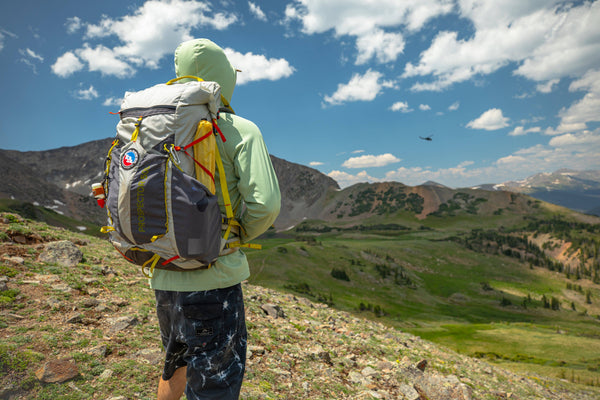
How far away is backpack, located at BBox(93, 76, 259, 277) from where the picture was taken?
2646 millimetres

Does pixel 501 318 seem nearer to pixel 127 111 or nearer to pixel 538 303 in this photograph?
pixel 538 303

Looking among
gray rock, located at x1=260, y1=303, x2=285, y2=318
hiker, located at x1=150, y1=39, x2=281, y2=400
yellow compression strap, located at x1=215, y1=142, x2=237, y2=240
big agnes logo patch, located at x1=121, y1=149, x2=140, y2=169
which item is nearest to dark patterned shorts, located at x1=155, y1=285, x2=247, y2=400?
hiker, located at x1=150, y1=39, x2=281, y2=400

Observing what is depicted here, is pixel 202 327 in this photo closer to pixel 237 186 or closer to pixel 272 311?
pixel 237 186

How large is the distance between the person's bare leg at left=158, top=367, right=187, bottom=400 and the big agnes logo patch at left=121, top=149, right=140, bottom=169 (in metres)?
2.31

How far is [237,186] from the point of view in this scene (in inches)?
122

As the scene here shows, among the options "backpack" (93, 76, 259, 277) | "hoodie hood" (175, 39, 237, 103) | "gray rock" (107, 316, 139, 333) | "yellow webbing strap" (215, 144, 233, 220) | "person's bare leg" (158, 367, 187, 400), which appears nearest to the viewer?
"backpack" (93, 76, 259, 277)

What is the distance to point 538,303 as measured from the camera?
8912 cm

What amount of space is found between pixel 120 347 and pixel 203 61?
5.53 m

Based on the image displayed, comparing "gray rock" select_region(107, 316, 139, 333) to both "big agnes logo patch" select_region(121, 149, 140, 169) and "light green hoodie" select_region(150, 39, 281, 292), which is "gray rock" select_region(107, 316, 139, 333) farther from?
"big agnes logo patch" select_region(121, 149, 140, 169)

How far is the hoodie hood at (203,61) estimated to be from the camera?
3.31 metres

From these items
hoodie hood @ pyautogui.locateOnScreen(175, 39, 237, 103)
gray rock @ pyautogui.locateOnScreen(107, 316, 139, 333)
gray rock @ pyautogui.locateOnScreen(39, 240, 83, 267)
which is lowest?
gray rock @ pyautogui.locateOnScreen(107, 316, 139, 333)

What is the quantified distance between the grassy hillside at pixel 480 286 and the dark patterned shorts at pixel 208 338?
34.4 meters

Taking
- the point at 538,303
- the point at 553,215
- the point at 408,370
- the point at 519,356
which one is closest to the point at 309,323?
the point at 408,370

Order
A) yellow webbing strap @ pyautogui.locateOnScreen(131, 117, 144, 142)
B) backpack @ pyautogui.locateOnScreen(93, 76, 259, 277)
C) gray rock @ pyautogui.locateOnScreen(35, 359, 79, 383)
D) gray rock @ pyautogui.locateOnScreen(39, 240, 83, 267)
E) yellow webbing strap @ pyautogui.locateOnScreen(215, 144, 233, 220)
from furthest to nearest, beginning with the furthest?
gray rock @ pyautogui.locateOnScreen(39, 240, 83, 267) < gray rock @ pyautogui.locateOnScreen(35, 359, 79, 383) < yellow webbing strap @ pyautogui.locateOnScreen(215, 144, 233, 220) < yellow webbing strap @ pyautogui.locateOnScreen(131, 117, 144, 142) < backpack @ pyautogui.locateOnScreen(93, 76, 259, 277)
